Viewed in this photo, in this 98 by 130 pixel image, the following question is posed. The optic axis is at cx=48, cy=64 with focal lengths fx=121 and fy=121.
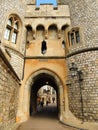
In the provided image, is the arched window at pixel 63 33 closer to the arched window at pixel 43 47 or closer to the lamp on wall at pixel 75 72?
the arched window at pixel 43 47

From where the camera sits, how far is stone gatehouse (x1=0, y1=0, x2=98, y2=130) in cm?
718

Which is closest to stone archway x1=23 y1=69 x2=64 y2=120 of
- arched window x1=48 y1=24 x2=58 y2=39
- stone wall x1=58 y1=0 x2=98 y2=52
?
stone wall x1=58 y1=0 x2=98 y2=52

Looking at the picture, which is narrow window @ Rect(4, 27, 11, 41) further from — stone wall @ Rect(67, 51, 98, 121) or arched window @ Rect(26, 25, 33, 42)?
stone wall @ Rect(67, 51, 98, 121)

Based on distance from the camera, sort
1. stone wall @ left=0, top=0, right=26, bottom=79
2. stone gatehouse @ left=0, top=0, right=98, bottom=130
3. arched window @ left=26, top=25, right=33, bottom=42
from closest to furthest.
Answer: stone gatehouse @ left=0, top=0, right=98, bottom=130
stone wall @ left=0, top=0, right=26, bottom=79
arched window @ left=26, top=25, right=33, bottom=42

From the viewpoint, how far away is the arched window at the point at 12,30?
828 cm

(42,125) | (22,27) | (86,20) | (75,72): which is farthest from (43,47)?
(42,125)

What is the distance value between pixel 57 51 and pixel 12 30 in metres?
3.61

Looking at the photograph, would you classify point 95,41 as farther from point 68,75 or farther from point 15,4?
point 15,4

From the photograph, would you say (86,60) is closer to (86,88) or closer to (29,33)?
(86,88)

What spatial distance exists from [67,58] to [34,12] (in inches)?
202

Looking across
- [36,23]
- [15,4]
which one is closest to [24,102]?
[36,23]

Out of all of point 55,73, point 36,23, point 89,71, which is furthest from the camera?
point 36,23

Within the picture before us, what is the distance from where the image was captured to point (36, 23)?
10000 mm

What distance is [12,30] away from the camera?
848 cm
